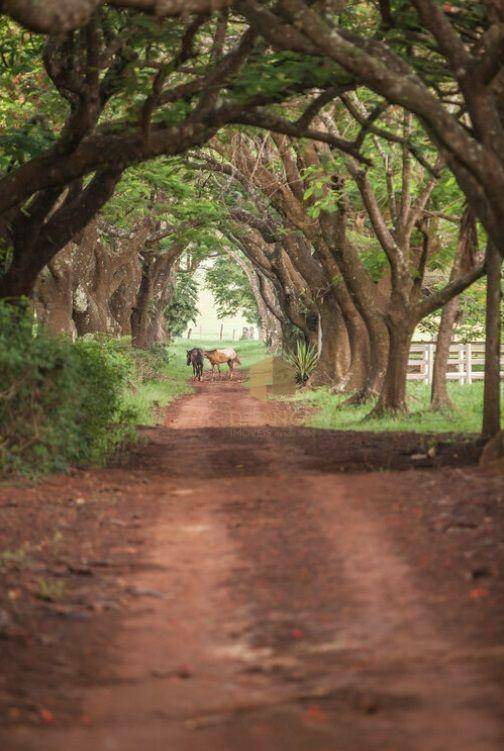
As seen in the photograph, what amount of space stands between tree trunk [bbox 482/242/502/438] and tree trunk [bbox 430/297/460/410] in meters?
6.38

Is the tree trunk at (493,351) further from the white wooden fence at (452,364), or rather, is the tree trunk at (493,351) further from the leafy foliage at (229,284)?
the leafy foliage at (229,284)

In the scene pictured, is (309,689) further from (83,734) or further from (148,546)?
(148,546)

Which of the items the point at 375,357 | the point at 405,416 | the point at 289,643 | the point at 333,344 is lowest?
the point at 289,643

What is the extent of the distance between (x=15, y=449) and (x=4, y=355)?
3.61 feet

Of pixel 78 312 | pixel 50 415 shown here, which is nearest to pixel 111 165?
pixel 50 415

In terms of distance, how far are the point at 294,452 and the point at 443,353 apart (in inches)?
298

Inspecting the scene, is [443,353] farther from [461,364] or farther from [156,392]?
[461,364]

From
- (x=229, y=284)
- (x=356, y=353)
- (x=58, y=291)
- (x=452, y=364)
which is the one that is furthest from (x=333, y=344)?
(x=229, y=284)

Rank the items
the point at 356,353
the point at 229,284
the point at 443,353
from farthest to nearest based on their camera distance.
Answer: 1. the point at 229,284
2. the point at 356,353
3. the point at 443,353

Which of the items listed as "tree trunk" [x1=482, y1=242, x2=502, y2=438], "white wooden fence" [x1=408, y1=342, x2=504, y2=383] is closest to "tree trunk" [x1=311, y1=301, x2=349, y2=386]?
"white wooden fence" [x1=408, y1=342, x2=504, y2=383]

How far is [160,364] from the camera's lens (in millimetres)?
46812

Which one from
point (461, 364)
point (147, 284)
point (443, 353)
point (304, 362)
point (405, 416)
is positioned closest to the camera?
point (405, 416)

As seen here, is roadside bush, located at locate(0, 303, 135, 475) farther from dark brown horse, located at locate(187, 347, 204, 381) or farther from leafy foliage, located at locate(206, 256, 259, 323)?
leafy foliage, located at locate(206, 256, 259, 323)

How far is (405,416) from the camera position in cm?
2273
